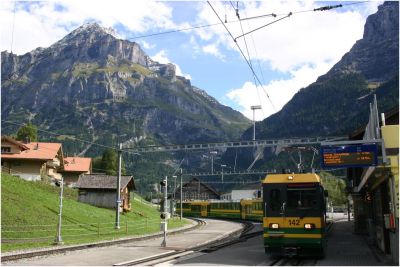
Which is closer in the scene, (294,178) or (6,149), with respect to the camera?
(294,178)

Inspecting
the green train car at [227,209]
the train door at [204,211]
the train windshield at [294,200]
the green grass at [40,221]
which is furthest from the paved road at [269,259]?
the train door at [204,211]

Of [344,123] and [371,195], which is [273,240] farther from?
[344,123]

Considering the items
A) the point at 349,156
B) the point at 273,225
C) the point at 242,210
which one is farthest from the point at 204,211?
the point at 349,156

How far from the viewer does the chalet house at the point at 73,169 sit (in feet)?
232

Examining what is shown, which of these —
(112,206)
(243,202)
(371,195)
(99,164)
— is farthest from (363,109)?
(371,195)

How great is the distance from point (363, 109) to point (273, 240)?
17768 centimetres

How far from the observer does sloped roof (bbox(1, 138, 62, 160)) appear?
56156mm

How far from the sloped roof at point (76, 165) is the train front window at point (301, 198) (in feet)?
190

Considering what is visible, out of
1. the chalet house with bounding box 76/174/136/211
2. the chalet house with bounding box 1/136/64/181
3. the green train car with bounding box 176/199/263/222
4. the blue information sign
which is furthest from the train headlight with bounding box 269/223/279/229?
the chalet house with bounding box 1/136/64/181

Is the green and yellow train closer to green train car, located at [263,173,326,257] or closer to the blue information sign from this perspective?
green train car, located at [263,173,326,257]

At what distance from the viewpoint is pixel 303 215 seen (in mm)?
16656

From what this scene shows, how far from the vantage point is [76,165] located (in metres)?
73.2

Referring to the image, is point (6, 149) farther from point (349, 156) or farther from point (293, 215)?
point (349, 156)

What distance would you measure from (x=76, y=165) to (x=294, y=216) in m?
61.2
